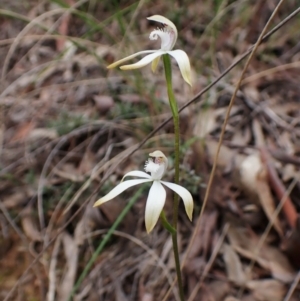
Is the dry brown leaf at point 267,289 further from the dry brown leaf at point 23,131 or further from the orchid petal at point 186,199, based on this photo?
the dry brown leaf at point 23,131

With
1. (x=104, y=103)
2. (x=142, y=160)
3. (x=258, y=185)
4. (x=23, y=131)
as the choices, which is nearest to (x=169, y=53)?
(x=258, y=185)

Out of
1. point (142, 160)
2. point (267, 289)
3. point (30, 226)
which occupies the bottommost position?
point (30, 226)

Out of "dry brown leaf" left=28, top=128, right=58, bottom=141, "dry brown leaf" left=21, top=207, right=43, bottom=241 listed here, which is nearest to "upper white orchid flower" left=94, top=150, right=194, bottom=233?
"dry brown leaf" left=21, top=207, right=43, bottom=241

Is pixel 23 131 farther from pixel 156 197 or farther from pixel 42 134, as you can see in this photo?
pixel 156 197

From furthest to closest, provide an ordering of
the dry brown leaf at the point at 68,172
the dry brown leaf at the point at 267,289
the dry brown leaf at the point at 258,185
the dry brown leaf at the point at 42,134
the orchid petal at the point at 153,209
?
the dry brown leaf at the point at 42,134 → the dry brown leaf at the point at 68,172 → the dry brown leaf at the point at 258,185 → the dry brown leaf at the point at 267,289 → the orchid petal at the point at 153,209

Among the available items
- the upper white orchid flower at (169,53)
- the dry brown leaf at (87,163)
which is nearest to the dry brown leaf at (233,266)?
the dry brown leaf at (87,163)

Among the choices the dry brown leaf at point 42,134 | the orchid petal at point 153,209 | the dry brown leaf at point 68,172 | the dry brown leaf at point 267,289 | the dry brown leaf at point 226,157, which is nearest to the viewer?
Result: the orchid petal at point 153,209
